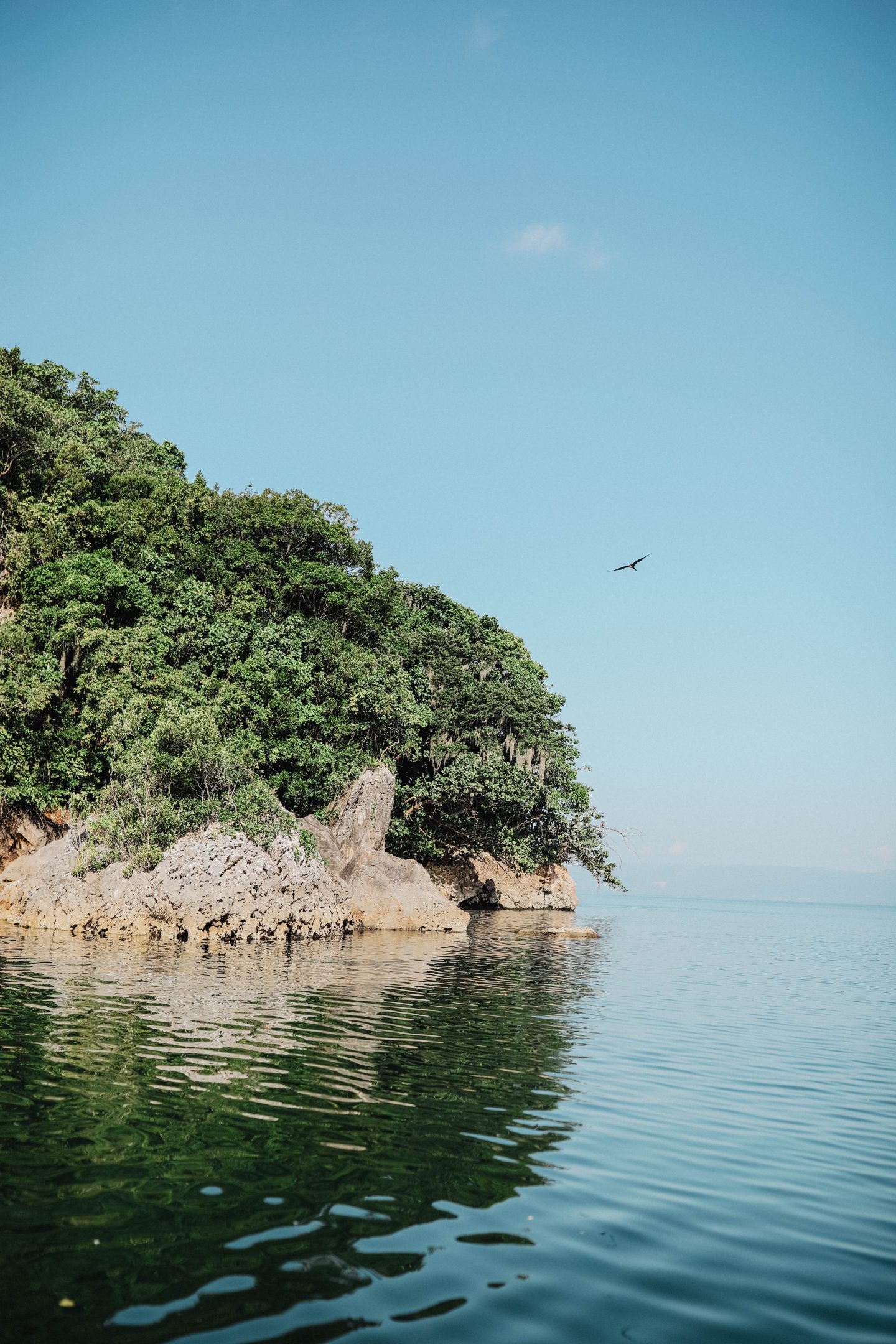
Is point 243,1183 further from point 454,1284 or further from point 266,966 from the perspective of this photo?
point 266,966

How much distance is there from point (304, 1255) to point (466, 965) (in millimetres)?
19638

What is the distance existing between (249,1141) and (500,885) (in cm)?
5340

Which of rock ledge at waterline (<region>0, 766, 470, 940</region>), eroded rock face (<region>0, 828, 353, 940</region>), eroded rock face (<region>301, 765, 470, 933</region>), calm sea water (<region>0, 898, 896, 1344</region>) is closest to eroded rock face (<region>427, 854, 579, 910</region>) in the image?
eroded rock face (<region>301, 765, 470, 933</region>)

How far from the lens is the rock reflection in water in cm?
449

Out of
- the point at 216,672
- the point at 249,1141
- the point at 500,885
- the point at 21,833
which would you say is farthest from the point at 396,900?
the point at 249,1141

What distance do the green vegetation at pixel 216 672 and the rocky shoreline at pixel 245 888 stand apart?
108 cm

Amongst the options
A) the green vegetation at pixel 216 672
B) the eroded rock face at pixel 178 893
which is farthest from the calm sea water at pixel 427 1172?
the green vegetation at pixel 216 672

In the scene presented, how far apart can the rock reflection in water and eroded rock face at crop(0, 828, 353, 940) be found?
9496mm

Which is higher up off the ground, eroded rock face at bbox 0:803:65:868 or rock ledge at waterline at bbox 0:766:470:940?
eroded rock face at bbox 0:803:65:868

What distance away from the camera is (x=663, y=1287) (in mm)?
5039

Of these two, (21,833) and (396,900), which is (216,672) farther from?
(396,900)

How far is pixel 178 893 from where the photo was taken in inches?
1027

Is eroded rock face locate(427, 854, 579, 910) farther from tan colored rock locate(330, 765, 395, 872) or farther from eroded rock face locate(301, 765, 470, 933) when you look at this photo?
tan colored rock locate(330, 765, 395, 872)

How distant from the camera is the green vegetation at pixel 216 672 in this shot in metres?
29.1
